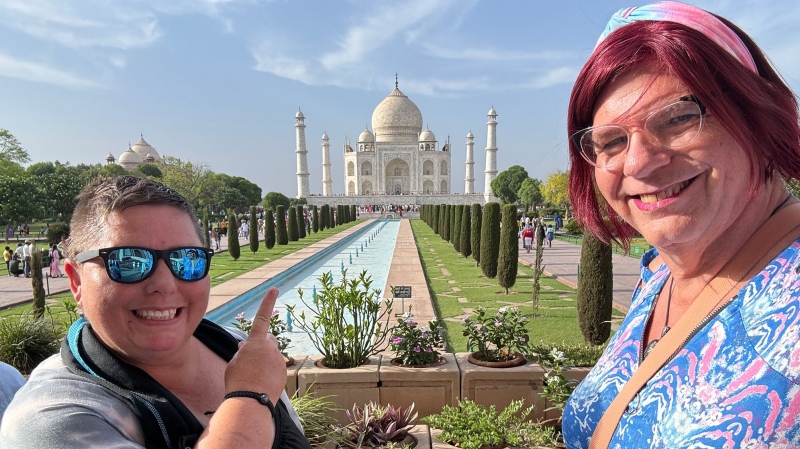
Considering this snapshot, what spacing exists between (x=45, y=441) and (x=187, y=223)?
425 millimetres

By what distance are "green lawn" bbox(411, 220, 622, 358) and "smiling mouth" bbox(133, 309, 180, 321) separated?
11.4 ft

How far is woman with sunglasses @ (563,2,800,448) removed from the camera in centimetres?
61

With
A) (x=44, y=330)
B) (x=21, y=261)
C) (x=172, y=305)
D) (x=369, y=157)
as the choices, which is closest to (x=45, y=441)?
(x=172, y=305)

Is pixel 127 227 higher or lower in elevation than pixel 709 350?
higher

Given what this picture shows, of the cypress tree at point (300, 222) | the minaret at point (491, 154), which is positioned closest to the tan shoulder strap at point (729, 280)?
the cypress tree at point (300, 222)

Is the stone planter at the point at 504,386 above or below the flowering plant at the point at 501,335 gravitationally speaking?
below

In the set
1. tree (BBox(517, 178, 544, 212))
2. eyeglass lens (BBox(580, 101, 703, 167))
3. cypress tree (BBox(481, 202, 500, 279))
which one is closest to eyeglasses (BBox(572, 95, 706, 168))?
eyeglass lens (BBox(580, 101, 703, 167))

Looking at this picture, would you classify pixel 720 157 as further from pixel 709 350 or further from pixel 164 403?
pixel 164 403

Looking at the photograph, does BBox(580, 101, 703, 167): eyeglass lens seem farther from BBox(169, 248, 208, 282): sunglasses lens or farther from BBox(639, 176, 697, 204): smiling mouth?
BBox(169, 248, 208, 282): sunglasses lens

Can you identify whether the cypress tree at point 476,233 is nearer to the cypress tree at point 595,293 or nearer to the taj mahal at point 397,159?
the cypress tree at point 595,293

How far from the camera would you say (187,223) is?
941 millimetres

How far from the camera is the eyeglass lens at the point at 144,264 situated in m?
0.84

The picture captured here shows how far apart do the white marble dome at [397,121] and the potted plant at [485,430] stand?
167 feet

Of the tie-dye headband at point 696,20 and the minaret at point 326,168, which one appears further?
the minaret at point 326,168
